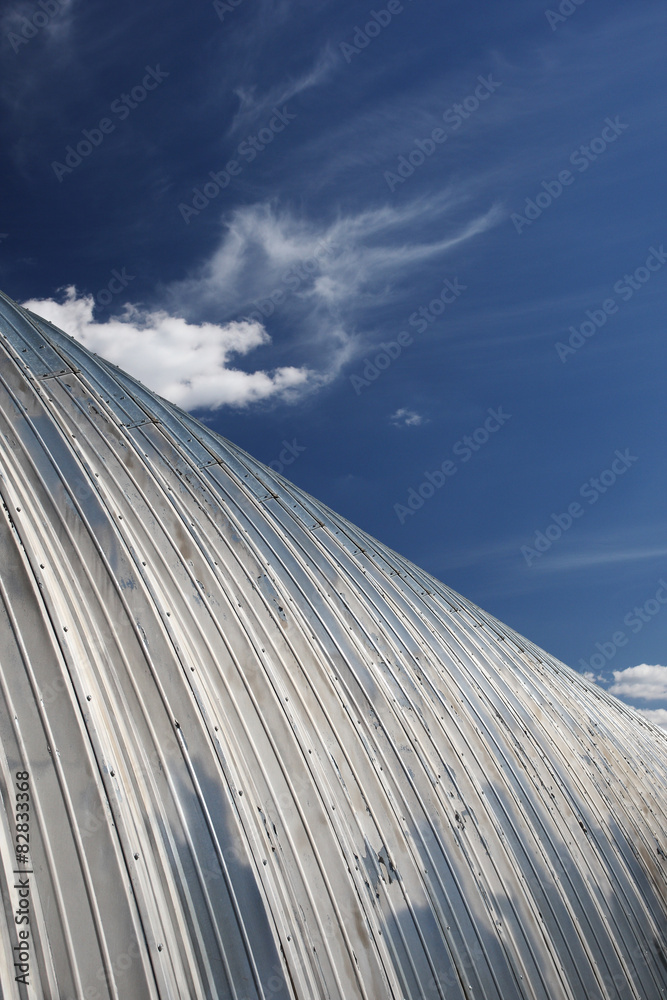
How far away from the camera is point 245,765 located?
8430mm

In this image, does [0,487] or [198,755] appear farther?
[0,487]

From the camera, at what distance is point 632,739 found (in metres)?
21.0

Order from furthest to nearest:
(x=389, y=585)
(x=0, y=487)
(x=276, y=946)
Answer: (x=389, y=585), (x=0, y=487), (x=276, y=946)

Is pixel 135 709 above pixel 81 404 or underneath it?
underneath

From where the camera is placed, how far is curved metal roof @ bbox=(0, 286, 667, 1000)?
6594mm

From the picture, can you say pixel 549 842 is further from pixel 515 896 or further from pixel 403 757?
pixel 403 757

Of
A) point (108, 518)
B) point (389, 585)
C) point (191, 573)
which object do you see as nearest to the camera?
point (108, 518)

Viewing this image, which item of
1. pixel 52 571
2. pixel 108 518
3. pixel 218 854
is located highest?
pixel 108 518

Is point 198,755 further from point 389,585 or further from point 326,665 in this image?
point 389,585

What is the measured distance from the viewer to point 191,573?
34.3 feet

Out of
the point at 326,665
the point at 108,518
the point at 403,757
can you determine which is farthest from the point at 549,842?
the point at 108,518

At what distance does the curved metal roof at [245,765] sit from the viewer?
6594 millimetres

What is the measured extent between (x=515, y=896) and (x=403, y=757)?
2.70 m

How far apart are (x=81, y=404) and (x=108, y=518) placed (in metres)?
3.28
